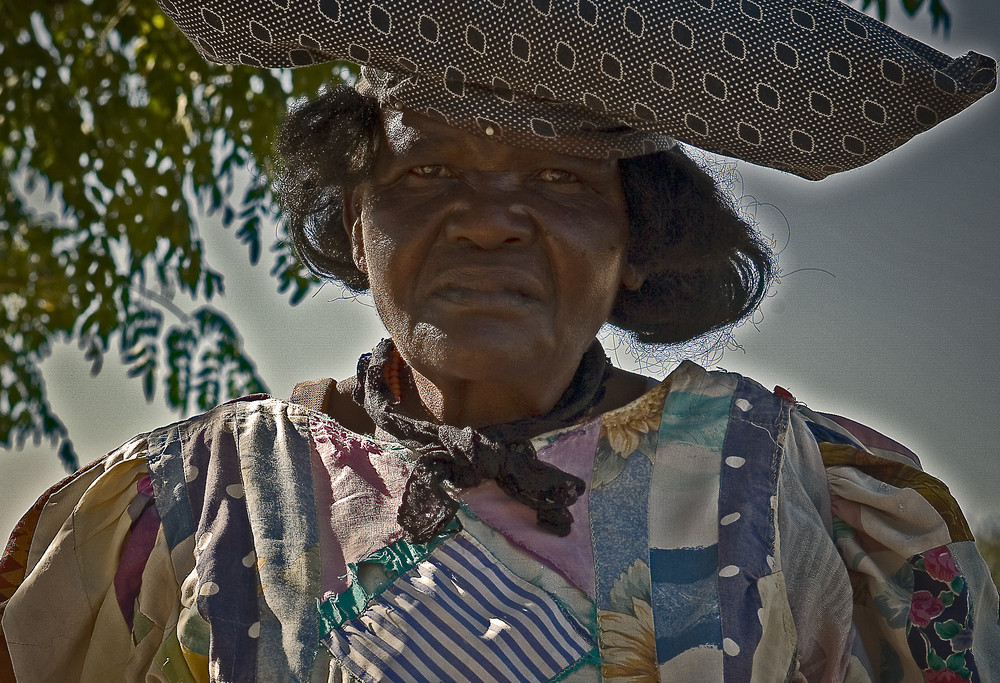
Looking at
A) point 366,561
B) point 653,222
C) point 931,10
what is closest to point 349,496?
point 366,561

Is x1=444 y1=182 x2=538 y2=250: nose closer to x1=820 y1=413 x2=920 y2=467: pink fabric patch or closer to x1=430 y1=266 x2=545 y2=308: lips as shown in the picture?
x1=430 y1=266 x2=545 y2=308: lips

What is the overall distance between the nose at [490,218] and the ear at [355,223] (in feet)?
0.94

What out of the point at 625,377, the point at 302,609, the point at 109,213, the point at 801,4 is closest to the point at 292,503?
→ the point at 302,609

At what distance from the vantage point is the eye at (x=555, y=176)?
2.06 metres

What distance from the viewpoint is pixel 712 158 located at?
7.66 feet

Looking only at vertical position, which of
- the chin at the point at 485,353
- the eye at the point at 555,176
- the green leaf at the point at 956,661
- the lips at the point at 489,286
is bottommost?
the green leaf at the point at 956,661

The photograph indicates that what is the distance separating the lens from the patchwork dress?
187cm

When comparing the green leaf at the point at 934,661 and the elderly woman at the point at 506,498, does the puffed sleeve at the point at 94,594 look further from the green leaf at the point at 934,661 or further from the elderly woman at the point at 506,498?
the green leaf at the point at 934,661

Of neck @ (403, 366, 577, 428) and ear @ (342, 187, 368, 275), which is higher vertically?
ear @ (342, 187, 368, 275)

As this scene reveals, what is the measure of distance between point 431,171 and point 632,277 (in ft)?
1.43

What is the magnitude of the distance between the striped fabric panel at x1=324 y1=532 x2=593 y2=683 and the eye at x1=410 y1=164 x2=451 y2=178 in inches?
25.9

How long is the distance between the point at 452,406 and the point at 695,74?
2.46ft

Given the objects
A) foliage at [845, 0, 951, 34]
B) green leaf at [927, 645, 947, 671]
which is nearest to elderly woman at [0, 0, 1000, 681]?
green leaf at [927, 645, 947, 671]

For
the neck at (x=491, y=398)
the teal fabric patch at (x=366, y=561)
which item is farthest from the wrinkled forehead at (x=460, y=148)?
the teal fabric patch at (x=366, y=561)
